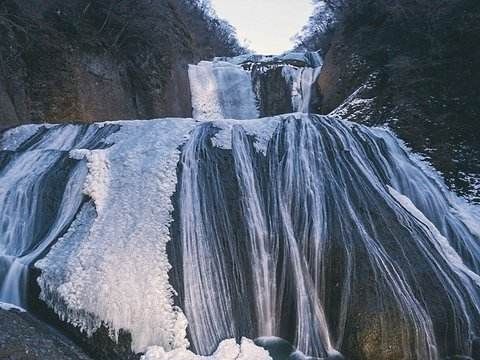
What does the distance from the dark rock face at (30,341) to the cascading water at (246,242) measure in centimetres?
36

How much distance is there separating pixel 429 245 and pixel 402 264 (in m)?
0.63

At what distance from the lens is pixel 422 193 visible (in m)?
7.07

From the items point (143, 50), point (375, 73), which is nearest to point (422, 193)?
point (375, 73)

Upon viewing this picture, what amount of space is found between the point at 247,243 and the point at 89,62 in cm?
863

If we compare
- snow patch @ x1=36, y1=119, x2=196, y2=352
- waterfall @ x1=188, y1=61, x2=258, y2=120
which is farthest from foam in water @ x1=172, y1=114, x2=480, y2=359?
waterfall @ x1=188, y1=61, x2=258, y2=120

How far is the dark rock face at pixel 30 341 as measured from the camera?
3.86 metres

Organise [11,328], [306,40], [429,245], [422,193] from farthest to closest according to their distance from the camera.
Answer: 1. [306,40]
2. [422,193]
3. [429,245]
4. [11,328]

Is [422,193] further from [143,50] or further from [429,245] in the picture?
[143,50]

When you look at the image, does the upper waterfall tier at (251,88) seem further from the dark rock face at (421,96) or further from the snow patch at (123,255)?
the snow patch at (123,255)

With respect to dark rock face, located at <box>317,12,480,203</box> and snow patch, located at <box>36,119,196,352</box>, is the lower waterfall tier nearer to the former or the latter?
snow patch, located at <box>36,119,196,352</box>

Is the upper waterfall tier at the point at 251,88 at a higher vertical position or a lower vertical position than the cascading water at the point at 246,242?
higher

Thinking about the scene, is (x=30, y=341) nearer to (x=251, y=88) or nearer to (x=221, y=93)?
(x=251, y=88)

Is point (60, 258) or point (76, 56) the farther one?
point (76, 56)

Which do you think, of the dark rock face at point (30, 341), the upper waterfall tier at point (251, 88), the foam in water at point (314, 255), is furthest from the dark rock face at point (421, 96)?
the dark rock face at point (30, 341)
